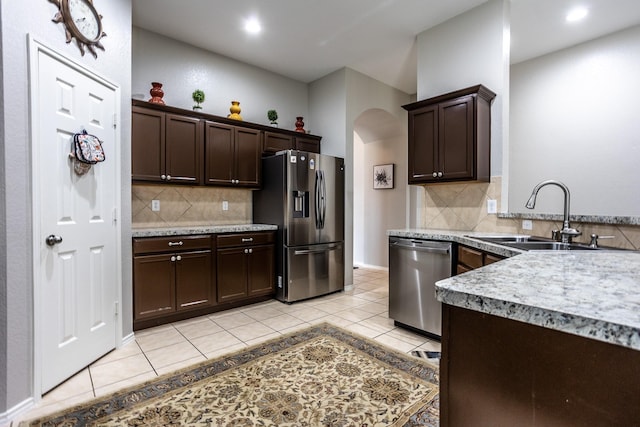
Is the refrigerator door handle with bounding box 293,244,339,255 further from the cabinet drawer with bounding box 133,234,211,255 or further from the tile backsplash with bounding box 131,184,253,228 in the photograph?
the cabinet drawer with bounding box 133,234,211,255

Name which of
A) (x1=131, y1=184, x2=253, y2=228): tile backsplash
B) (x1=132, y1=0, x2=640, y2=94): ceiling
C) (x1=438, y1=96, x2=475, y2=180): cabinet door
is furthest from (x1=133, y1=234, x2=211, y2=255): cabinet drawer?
(x1=438, y1=96, x2=475, y2=180): cabinet door

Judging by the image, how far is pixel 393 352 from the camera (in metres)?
2.47

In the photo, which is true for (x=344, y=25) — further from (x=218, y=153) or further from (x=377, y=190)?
(x=377, y=190)

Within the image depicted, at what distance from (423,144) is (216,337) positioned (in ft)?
8.93

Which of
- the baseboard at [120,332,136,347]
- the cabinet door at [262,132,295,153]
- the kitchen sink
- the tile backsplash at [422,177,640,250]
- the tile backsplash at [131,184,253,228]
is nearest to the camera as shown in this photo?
the kitchen sink

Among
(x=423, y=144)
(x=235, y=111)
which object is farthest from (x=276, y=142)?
(x=423, y=144)

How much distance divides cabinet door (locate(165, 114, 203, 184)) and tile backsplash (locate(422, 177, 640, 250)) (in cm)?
259

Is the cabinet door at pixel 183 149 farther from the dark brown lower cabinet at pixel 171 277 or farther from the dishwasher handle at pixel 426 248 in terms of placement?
the dishwasher handle at pixel 426 248

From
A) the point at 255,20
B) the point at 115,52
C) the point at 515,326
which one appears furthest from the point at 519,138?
the point at 115,52

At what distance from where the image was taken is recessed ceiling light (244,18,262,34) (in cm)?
333

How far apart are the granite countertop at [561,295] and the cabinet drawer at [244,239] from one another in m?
2.86

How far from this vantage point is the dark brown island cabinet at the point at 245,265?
346 cm

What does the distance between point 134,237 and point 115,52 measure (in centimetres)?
156

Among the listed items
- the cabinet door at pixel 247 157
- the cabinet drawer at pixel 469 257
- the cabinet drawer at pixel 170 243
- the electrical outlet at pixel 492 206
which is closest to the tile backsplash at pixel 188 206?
the cabinet door at pixel 247 157
